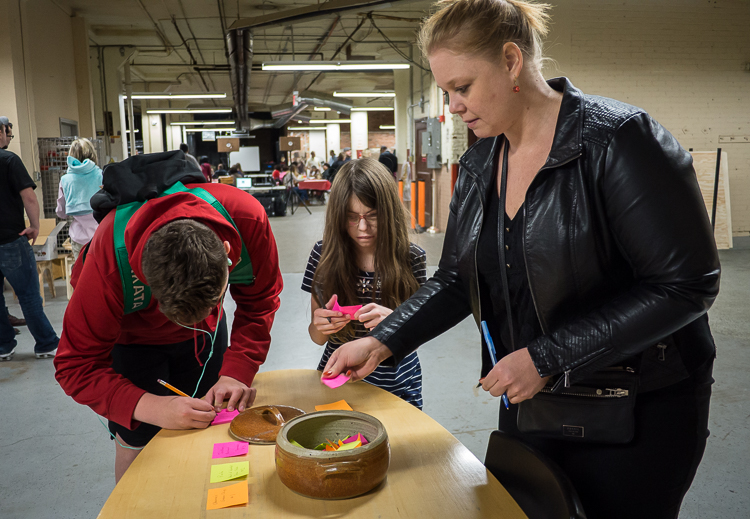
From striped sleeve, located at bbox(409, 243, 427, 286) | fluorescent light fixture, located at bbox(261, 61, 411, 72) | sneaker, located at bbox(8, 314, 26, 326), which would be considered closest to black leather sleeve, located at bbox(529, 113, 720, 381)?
striped sleeve, located at bbox(409, 243, 427, 286)

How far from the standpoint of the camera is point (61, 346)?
53.4 inches

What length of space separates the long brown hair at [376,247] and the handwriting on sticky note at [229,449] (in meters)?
0.73

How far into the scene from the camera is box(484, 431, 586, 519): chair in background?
995 mm

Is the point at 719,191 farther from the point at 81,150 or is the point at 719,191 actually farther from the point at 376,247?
the point at 81,150

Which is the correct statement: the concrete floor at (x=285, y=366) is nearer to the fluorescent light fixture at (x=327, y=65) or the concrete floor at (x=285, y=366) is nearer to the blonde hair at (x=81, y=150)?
the blonde hair at (x=81, y=150)

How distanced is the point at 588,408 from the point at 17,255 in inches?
158

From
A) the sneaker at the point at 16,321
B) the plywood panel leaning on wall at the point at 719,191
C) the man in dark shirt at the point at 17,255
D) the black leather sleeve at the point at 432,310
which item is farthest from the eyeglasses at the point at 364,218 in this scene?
the plywood panel leaning on wall at the point at 719,191

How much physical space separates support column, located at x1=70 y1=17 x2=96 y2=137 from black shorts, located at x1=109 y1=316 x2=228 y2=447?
337 inches

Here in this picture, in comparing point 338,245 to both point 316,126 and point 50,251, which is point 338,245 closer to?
point 50,251

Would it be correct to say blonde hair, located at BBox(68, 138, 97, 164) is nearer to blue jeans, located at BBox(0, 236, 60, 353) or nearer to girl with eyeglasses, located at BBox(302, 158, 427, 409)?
blue jeans, located at BBox(0, 236, 60, 353)

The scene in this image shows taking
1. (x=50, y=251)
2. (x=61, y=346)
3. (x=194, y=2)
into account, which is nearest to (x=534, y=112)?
(x=61, y=346)

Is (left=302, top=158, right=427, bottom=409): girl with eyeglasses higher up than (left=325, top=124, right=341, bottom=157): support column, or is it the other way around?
(left=325, top=124, right=341, bottom=157): support column

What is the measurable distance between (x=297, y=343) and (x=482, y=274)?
3.21 m

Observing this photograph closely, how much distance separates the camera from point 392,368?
1952 mm
